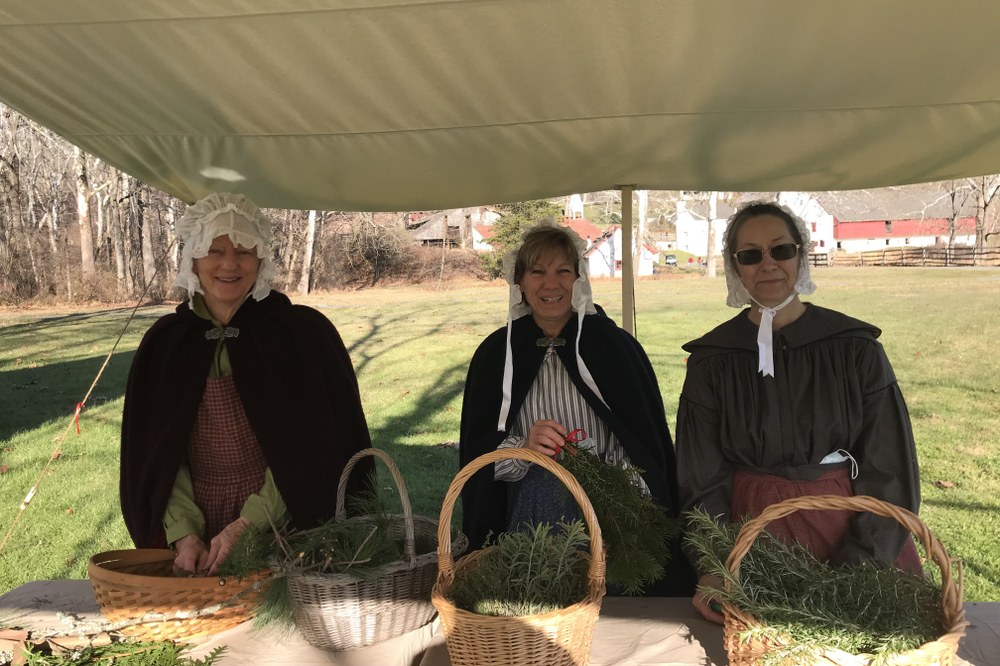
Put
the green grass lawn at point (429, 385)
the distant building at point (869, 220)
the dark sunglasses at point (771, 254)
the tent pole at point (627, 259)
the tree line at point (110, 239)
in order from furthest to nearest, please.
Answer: the distant building at point (869, 220) < the tree line at point (110, 239) < the green grass lawn at point (429, 385) < the tent pole at point (627, 259) < the dark sunglasses at point (771, 254)

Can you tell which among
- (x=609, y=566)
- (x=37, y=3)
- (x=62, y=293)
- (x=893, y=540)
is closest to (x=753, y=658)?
(x=609, y=566)

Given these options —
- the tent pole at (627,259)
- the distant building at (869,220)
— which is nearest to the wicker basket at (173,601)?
the tent pole at (627,259)

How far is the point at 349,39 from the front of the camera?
220 cm

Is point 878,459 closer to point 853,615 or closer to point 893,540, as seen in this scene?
point 893,540

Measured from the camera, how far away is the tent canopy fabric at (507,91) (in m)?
2.05

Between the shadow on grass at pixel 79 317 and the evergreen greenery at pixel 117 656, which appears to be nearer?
the evergreen greenery at pixel 117 656

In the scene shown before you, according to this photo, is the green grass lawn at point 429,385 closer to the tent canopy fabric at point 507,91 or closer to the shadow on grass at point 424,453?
the shadow on grass at point 424,453

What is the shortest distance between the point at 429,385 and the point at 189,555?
8.34 meters

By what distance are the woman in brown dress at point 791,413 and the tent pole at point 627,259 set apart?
121cm

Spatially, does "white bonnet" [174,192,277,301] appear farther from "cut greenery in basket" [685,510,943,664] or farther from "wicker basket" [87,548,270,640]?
"cut greenery in basket" [685,510,943,664]

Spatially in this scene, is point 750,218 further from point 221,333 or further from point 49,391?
point 49,391

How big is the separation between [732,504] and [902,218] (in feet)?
132

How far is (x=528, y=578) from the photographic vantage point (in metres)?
1.68

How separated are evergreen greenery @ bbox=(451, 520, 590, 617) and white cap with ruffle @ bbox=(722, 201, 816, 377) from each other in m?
0.95
